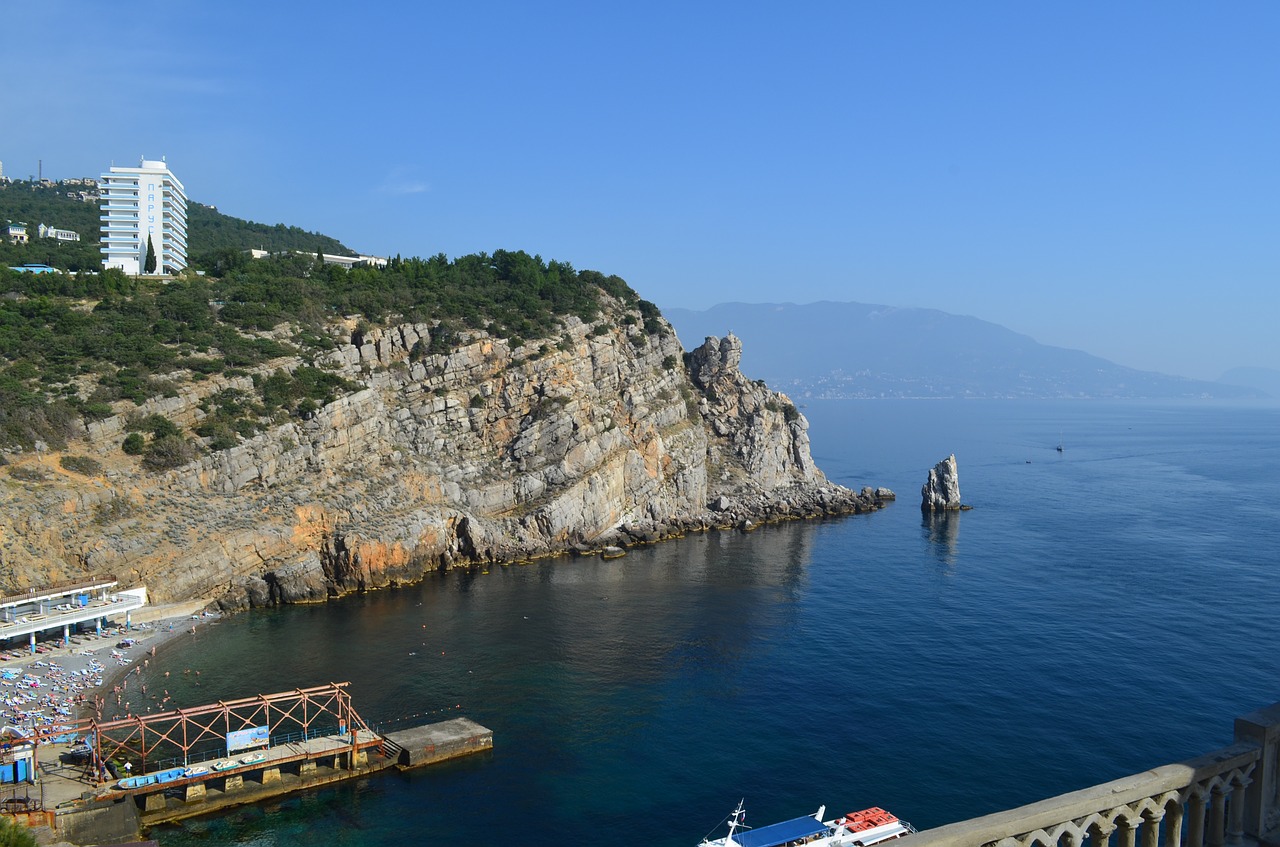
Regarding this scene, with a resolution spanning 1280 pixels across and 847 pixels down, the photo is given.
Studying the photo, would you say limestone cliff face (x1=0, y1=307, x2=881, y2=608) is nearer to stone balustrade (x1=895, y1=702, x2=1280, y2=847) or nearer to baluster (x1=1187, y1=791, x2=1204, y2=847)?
stone balustrade (x1=895, y1=702, x2=1280, y2=847)

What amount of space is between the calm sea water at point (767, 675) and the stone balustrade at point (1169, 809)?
28.8 meters

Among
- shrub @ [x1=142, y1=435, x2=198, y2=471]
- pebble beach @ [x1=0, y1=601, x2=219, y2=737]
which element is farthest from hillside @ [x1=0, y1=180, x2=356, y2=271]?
pebble beach @ [x1=0, y1=601, x2=219, y2=737]

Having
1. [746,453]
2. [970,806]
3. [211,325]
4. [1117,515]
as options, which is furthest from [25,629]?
[1117,515]

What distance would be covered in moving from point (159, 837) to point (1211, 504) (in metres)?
127

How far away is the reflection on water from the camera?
301 ft

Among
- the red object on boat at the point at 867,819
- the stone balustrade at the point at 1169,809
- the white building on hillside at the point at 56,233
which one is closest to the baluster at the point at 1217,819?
→ the stone balustrade at the point at 1169,809

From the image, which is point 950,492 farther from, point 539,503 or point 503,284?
point 503,284

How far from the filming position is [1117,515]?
113 metres

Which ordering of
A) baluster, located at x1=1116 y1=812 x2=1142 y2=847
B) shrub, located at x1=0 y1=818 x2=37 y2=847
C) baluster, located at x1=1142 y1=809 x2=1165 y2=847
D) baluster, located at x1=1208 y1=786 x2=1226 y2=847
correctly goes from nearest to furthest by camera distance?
baluster, located at x1=1116 y1=812 x2=1142 y2=847 < baluster, located at x1=1142 y1=809 x2=1165 y2=847 < baluster, located at x1=1208 y1=786 x2=1226 y2=847 < shrub, located at x1=0 y1=818 x2=37 y2=847

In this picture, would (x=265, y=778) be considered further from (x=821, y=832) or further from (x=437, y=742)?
(x=821, y=832)

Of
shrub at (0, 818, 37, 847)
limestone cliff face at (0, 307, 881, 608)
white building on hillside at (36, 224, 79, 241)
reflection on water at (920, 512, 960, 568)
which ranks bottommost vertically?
reflection on water at (920, 512, 960, 568)

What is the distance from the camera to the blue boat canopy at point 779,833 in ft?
118

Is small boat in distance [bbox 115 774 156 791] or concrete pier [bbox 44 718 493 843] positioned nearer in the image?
concrete pier [bbox 44 718 493 843]

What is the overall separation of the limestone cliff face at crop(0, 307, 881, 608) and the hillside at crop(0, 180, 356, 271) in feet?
143
